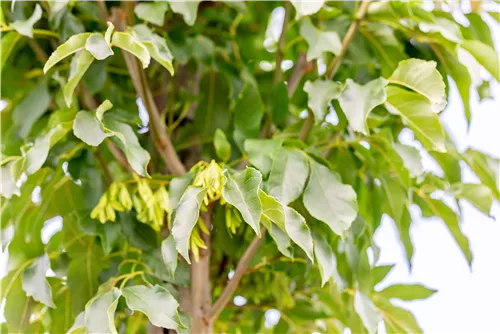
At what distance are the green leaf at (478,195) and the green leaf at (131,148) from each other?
0.31 metres

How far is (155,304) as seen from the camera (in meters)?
0.46

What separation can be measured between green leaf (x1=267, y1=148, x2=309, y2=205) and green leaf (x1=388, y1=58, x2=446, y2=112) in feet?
0.36

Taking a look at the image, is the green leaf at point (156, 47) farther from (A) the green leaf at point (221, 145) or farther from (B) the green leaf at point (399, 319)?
(B) the green leaf at point (399, 319)

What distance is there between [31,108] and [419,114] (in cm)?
39

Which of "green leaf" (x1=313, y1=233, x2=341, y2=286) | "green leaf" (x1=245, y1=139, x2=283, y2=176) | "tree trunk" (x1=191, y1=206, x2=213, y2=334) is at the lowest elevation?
"tree trunk" (x1=191, y1=206, x2=213, y2=334)

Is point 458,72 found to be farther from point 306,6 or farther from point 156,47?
point 156,47

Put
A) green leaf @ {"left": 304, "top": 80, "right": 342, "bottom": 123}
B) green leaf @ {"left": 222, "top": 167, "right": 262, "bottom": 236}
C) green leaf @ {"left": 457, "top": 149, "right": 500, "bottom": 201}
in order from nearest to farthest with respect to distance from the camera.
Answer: green leaf @ {"left": 222, "top": 167, "right": 262, "bottom": 236}
green leaf @ {"left": 304, "top": 80, "right": 342, "bottom": 123}
green leaf @ {"left": 457, "top": 149, "right": 500, "bottom": 201}

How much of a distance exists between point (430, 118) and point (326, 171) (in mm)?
97

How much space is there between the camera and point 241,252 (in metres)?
0.64

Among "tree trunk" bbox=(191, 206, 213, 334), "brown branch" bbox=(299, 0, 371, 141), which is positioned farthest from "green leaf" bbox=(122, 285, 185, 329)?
"brown branch" bbox=(299, 0, 371, 141)

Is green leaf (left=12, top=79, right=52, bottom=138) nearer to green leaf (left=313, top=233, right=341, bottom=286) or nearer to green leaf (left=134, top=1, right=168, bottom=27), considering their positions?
green leaf (left=134, top=1, right=168, bottom=27)

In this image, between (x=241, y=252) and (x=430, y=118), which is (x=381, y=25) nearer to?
(x=430, y=118)

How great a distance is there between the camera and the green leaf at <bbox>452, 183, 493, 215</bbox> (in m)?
0.61

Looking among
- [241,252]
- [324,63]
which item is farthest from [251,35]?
[241,252]
